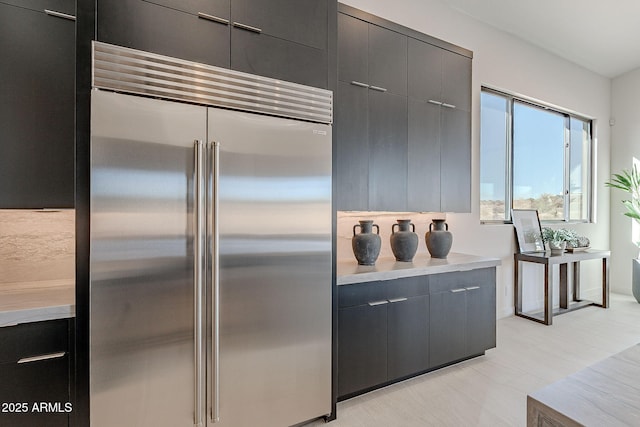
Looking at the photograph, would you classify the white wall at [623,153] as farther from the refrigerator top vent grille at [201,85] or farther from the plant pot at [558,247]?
the refrigerator top vent grille at [201,85]

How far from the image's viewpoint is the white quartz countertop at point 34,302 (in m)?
1.33

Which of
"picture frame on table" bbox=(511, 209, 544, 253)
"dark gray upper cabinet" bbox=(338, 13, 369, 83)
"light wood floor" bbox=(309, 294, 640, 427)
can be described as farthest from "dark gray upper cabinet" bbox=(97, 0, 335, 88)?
"picture frame on table" bbox=(511, 209, 544, 253)

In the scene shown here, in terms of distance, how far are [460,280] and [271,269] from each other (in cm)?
173

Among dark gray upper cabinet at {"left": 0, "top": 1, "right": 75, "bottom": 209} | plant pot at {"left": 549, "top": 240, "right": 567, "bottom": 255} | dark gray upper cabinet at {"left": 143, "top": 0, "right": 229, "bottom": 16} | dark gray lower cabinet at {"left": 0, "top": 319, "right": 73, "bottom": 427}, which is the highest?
dark gray upper cabinet at {"left": 143, "top": 0, "right": 229, "bottom": 16}

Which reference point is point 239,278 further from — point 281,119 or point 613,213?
point 613,213

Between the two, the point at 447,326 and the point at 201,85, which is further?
the point at 447,326

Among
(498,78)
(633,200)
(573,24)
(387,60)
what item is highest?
(573,24)

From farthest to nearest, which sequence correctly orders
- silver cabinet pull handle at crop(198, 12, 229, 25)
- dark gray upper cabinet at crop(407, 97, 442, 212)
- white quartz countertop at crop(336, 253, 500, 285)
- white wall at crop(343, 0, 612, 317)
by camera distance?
white wall at crop(343, 0, 612, 317) → dark gray upper cabinet at crop(407, 97, 442, 212) → white quartz countertop at crop(336, 253, 500, 285) → silver cabinet pull handle at crop(198, 12, 229, 25)

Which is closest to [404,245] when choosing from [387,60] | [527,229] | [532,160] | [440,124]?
[440,124]

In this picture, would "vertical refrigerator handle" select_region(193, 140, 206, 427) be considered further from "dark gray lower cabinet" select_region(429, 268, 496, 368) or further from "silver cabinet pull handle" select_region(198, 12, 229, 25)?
"dark gray lower cabinet" select_region(429, 268, 496, 368)

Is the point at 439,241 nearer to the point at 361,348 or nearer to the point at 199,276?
the point at 361,348

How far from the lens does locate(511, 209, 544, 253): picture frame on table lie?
409cm

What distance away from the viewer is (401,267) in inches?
96.3

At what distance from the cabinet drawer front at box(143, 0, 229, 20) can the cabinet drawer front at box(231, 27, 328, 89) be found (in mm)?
99
